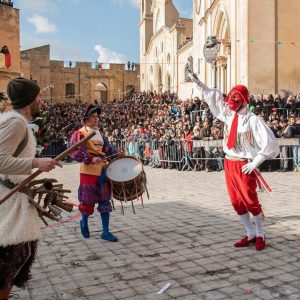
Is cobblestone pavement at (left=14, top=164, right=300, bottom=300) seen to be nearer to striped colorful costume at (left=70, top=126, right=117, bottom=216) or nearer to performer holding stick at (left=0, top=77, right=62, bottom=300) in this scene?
striped colorful costume at (left=70, top=126, right=117, bottom=216)

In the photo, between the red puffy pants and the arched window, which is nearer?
the red puffy pants

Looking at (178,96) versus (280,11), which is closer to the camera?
(280,11)

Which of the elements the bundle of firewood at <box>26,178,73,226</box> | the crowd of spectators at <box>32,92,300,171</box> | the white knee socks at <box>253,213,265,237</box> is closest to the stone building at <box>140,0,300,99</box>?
the crowd of spectators at <box>32,92,300,171</box>

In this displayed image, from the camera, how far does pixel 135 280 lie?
13.6 ft

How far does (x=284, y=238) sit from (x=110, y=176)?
96.0 inches

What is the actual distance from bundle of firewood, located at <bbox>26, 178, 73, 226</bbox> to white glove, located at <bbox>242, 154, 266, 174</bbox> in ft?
8.11

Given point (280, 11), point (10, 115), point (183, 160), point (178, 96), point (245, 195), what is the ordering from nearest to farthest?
1. point (10, 115)
2. point (245, 195)
3. point (183, 160)
4. point (280, 11)
5. point (178, 96)

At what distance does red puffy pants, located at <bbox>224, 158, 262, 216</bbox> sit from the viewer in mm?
5098

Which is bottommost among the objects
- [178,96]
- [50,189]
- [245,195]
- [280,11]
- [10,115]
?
[245,195]

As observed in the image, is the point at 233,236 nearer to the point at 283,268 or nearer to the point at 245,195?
the point at 245,195

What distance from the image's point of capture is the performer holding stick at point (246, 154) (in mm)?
5062

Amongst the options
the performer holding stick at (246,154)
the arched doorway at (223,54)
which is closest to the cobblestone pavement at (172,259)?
the performer holding stick at (246,154)

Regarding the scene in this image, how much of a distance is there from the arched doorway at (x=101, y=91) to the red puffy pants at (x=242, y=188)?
50.4 m

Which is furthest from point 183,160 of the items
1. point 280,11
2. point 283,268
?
point 283,268
